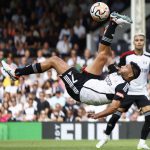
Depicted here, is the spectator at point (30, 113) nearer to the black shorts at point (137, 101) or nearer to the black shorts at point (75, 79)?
the black shorts at point (137, 101)

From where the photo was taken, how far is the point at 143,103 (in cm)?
1519

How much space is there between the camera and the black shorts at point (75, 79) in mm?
13836

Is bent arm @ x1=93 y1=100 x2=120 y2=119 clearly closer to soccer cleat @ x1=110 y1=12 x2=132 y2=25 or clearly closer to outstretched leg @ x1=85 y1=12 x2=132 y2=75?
outstretched leg @ x1=85 y1=12 x2=132 y2=75

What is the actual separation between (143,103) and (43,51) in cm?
1017

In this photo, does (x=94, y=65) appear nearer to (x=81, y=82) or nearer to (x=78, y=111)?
(x=81, y=82)

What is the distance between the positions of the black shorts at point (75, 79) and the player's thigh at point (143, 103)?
1.59 meters

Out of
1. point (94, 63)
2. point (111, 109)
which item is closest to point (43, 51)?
point (94, 63)

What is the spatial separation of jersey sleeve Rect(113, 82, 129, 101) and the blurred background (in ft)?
25.0

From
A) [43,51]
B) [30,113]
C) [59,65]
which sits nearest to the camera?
[59,65]

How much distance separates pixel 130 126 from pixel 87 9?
884 cm

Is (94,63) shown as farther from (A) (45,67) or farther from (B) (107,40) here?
(A) (45,67)

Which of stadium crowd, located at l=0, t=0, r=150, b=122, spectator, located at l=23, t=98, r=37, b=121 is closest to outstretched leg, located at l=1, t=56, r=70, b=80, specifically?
stadium crowd, located at l=0, t=0, r=150, b=122

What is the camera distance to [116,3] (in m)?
28.3

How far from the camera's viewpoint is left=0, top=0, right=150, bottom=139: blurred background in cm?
2172
